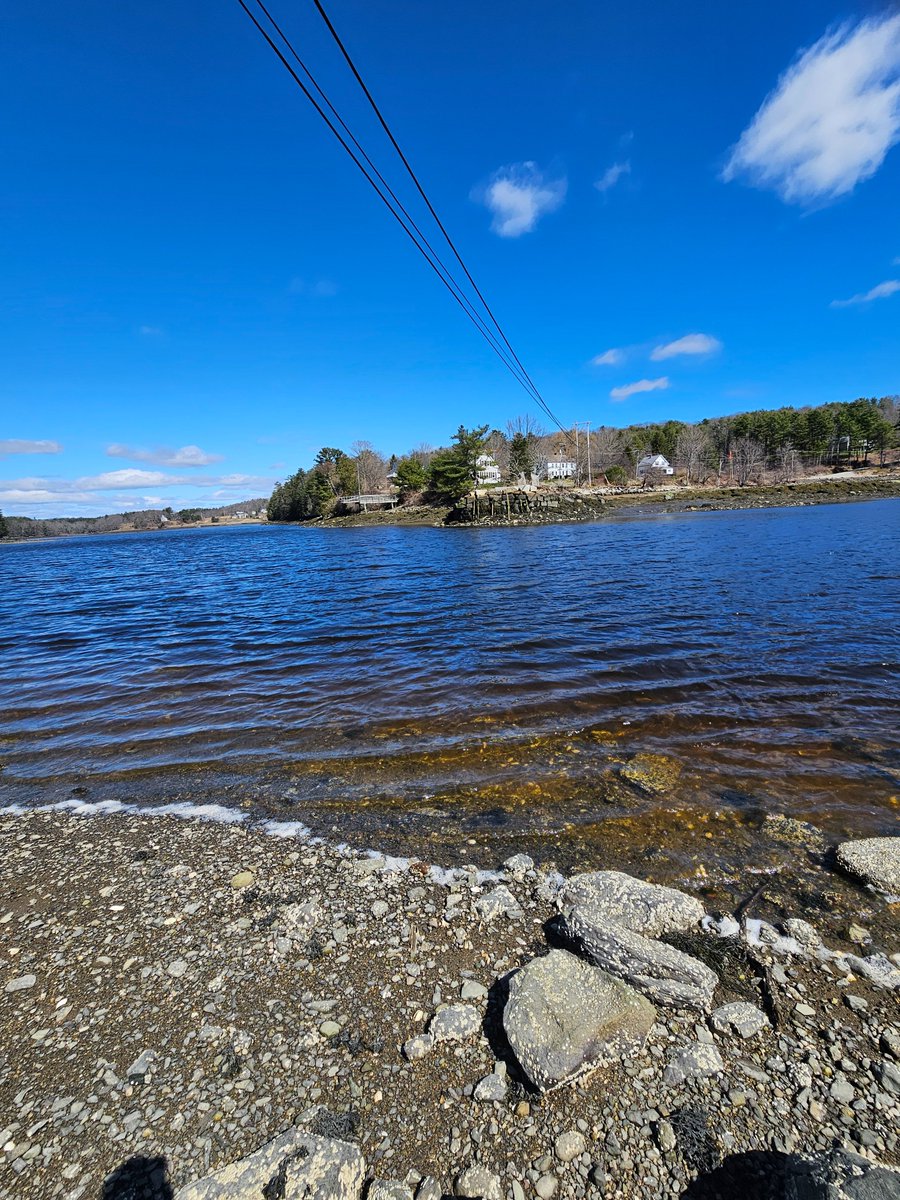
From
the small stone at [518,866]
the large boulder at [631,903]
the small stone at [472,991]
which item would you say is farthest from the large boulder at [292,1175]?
the small stone at [518,866]

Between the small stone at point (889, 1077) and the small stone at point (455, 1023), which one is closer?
the small stone at point (889, 1077)

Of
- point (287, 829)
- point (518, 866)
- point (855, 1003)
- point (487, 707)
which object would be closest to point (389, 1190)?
point (518, 866)

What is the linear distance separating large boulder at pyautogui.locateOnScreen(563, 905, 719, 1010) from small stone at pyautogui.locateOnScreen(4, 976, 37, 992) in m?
3.70

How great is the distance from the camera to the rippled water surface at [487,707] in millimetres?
5625

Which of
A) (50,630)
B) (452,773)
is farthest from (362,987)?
(50,630)

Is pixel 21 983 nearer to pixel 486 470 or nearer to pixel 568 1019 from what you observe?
pixel 568 1019

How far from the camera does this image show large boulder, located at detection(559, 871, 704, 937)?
11.6ft

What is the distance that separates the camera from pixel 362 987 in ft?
10.5

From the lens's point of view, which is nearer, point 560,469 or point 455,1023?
point 455,1023

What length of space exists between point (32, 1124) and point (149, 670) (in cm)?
1022

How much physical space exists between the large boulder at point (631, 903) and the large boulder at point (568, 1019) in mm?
517

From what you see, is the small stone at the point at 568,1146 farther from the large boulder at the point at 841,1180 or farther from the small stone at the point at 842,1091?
the small stone at the point at 842,1091

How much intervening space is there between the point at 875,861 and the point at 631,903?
2.24 meters

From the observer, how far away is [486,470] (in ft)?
303
